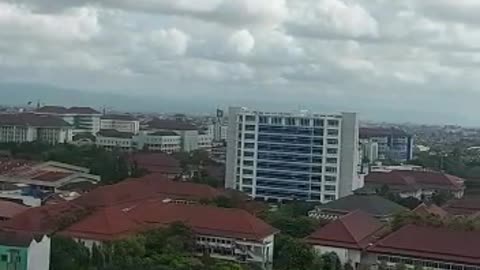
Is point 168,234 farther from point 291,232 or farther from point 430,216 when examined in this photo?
point 430,216

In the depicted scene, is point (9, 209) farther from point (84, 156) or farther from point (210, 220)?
point (84, 156)

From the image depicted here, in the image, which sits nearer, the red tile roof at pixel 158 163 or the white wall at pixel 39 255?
the white wall at pixel 39 255

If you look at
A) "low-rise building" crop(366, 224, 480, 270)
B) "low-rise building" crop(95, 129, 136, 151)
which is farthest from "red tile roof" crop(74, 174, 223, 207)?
"low-rise building" crop(95, 129, 136, 151)

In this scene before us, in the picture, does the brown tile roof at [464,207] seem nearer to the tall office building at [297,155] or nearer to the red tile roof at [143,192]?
the tall office building at [297,155]

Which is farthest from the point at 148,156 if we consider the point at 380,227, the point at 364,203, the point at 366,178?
the point at 380,227

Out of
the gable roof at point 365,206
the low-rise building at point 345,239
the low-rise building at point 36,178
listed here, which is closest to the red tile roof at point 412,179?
the gable roof at point 365,206

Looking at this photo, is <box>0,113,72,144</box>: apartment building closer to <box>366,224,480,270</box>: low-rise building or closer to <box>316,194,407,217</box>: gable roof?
<box>316,194,407,217</box>: gable roof

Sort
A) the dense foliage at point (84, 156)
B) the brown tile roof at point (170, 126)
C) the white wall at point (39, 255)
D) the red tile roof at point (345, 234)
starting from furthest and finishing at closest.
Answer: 1. the brown tile roof at point (170, 126)
2. the dense foliage at point (84, 156)
3. the red tile roof at point (345, 234)
4. the white wall at point (39, 255)
